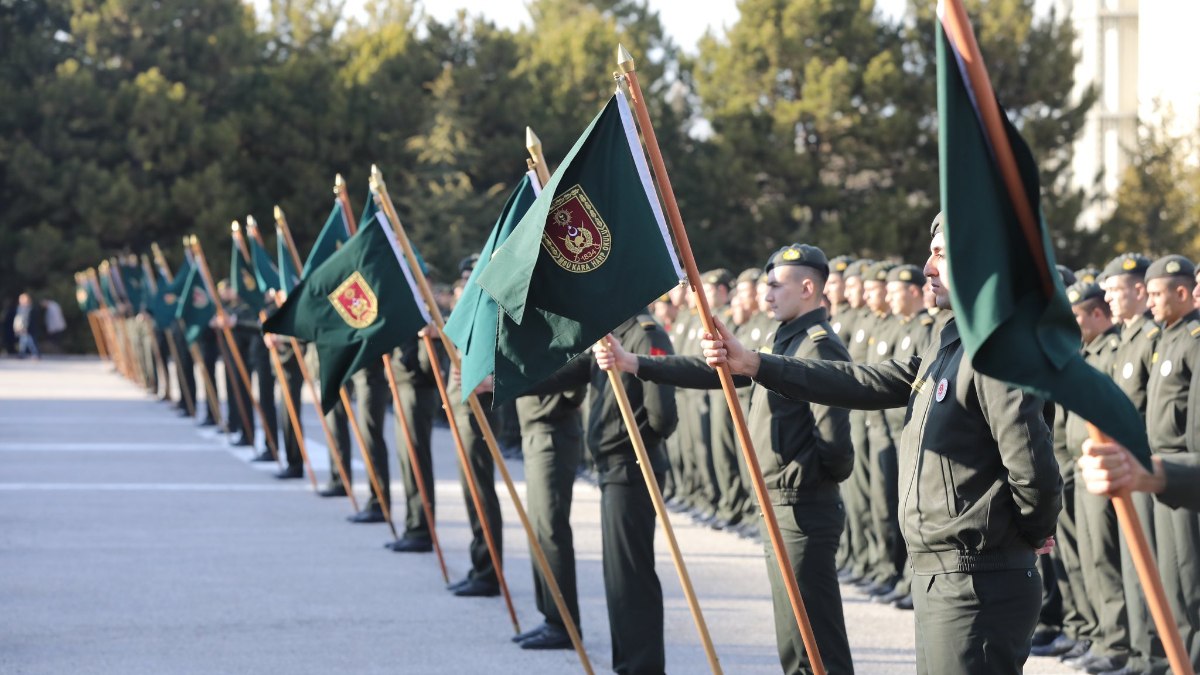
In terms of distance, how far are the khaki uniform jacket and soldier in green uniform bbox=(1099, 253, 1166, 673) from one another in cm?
313

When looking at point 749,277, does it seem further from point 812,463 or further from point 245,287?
point 245,287

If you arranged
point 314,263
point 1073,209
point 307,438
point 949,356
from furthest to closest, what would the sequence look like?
point 1073,209 → point 307,438 → point 314,263 → point 949,356

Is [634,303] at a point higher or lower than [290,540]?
higher

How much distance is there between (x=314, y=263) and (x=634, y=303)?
533cm

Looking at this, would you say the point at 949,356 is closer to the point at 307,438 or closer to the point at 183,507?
the point at 183,507

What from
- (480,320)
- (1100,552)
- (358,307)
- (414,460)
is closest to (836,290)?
(414,460)

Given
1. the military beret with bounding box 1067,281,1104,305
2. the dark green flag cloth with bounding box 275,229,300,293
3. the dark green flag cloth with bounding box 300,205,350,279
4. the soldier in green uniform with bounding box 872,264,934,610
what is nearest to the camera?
the military beret with bounding box 1067,281,1104,305

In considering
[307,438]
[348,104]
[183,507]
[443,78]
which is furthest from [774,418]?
[348,104]

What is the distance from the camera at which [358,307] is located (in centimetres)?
922

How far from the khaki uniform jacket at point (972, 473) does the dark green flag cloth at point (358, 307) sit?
183 inches

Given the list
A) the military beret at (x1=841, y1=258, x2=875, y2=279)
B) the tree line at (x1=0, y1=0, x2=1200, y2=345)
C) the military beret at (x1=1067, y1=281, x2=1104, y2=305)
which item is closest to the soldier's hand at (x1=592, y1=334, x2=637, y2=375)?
the military beret at (x1=1067, y1=281, x2=1104, y2=305)

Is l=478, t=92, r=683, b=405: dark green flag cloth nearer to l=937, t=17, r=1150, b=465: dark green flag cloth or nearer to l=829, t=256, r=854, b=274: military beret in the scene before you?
l=937, t=17, r=1150, b=465: dark green flag cloth

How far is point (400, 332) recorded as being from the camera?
357 inches

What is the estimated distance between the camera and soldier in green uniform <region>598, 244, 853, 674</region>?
6.32 m
